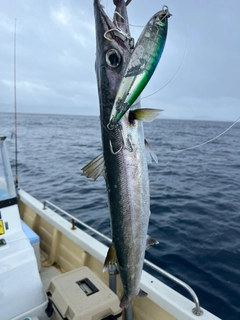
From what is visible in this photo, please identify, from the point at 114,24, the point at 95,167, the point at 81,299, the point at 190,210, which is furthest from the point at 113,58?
the point at 190,210

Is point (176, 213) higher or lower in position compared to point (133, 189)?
lower

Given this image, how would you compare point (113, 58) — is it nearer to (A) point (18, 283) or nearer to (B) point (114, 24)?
(B) point (114, 24)

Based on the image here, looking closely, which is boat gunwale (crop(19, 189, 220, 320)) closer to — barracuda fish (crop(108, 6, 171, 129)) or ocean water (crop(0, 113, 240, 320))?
ocean water (crop(0, 113, 240, 320))

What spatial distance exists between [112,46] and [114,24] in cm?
11

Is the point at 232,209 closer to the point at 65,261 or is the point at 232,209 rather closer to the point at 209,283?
the point at 209,283

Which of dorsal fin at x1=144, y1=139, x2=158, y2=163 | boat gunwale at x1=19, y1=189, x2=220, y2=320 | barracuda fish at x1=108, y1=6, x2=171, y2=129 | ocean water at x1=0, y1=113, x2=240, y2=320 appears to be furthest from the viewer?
ocean water at x1=0, y1=113, x2=240, y2=320

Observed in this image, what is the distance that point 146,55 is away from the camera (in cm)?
111

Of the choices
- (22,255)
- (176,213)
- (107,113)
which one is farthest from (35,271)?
(176,213)

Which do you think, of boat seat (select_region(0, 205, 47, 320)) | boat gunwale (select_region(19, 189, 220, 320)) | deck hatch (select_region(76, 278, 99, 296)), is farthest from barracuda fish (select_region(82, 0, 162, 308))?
boat seat (select_region(0, 205, 47, 320))

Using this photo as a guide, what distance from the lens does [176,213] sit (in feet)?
27.6

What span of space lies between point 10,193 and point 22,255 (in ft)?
3.17

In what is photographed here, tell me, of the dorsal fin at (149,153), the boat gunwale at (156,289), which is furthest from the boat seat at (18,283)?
the dorsal fin at (149,153)

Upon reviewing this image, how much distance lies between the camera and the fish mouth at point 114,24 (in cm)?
125

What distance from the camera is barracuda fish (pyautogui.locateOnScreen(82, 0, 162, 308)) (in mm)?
1265
